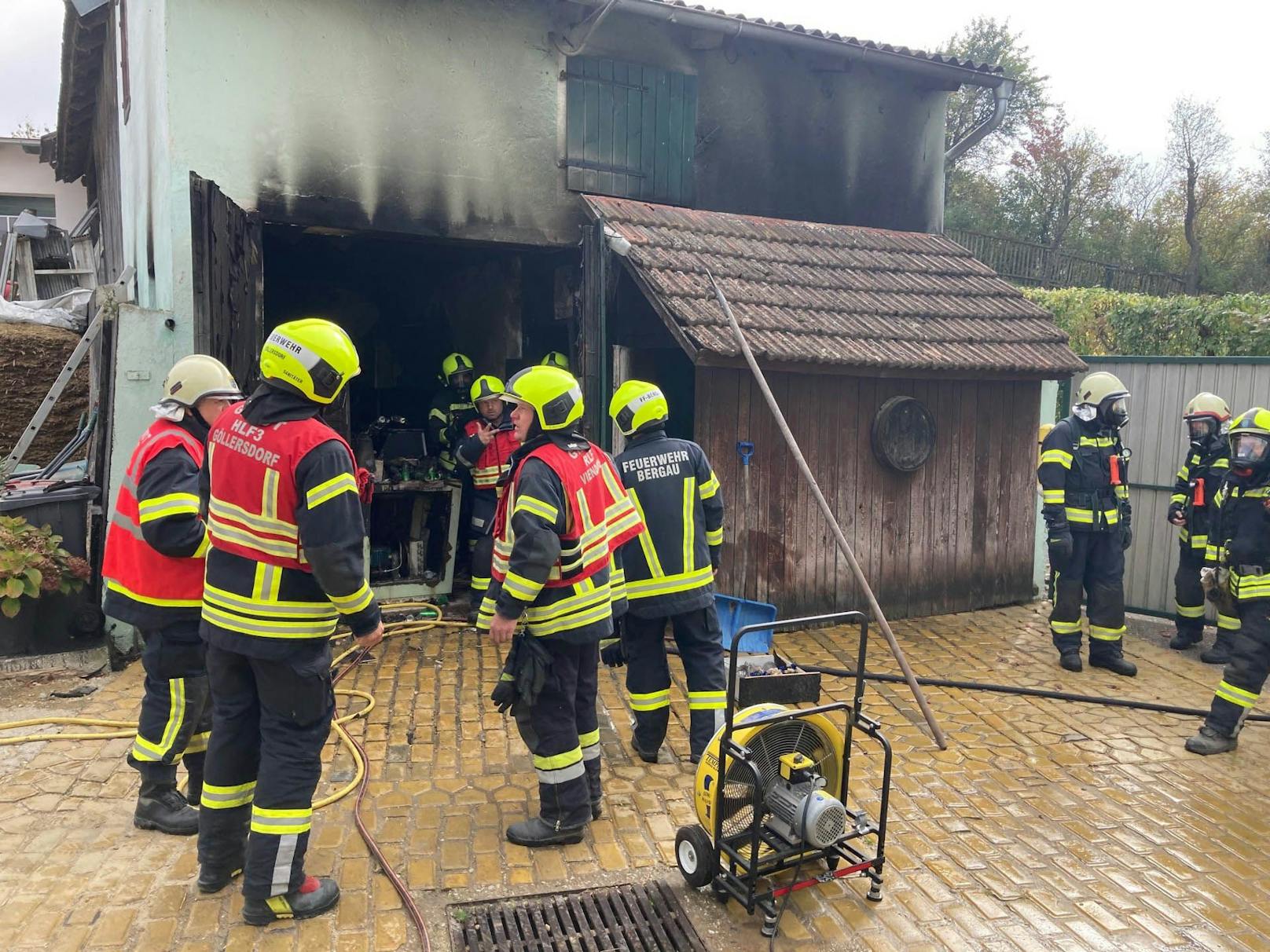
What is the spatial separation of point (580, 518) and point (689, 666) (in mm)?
1294

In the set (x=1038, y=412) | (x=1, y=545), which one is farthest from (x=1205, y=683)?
(x=1, y=545)

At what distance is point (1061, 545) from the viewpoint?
21.6ft

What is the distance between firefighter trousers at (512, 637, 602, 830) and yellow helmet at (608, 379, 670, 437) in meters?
1.35

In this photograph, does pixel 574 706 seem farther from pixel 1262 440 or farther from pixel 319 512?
pixel 1262 440

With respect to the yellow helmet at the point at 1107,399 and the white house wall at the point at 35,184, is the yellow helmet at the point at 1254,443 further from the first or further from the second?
the white house wall at the point at 35,184

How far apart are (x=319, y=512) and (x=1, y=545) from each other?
4117mm

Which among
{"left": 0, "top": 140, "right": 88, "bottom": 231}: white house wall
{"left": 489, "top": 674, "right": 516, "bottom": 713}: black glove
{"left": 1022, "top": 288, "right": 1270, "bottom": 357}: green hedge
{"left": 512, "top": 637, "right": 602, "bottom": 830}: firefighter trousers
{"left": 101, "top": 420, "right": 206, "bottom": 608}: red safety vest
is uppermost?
{"left": 0, "top": 140, "right": 88, "bottom": 231}: white house wall

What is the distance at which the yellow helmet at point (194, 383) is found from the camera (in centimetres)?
399

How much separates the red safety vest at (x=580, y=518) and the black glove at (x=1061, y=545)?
13.2 feet

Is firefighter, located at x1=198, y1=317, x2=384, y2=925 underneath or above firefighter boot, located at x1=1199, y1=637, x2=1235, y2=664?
above

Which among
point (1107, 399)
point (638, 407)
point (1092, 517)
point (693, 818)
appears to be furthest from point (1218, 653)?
point (638, 407)

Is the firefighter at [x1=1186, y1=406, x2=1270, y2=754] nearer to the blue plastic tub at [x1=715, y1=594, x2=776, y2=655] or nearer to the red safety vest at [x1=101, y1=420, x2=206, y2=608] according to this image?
Answer: the blue plastic tub at [x1=715, y1=594, x2=776, y2=655]

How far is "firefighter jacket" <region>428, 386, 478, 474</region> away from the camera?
27.1 feet

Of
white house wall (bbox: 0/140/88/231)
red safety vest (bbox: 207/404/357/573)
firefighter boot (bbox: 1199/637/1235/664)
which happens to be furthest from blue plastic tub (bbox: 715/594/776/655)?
white house wall (bbox: 0/140/88/231)
